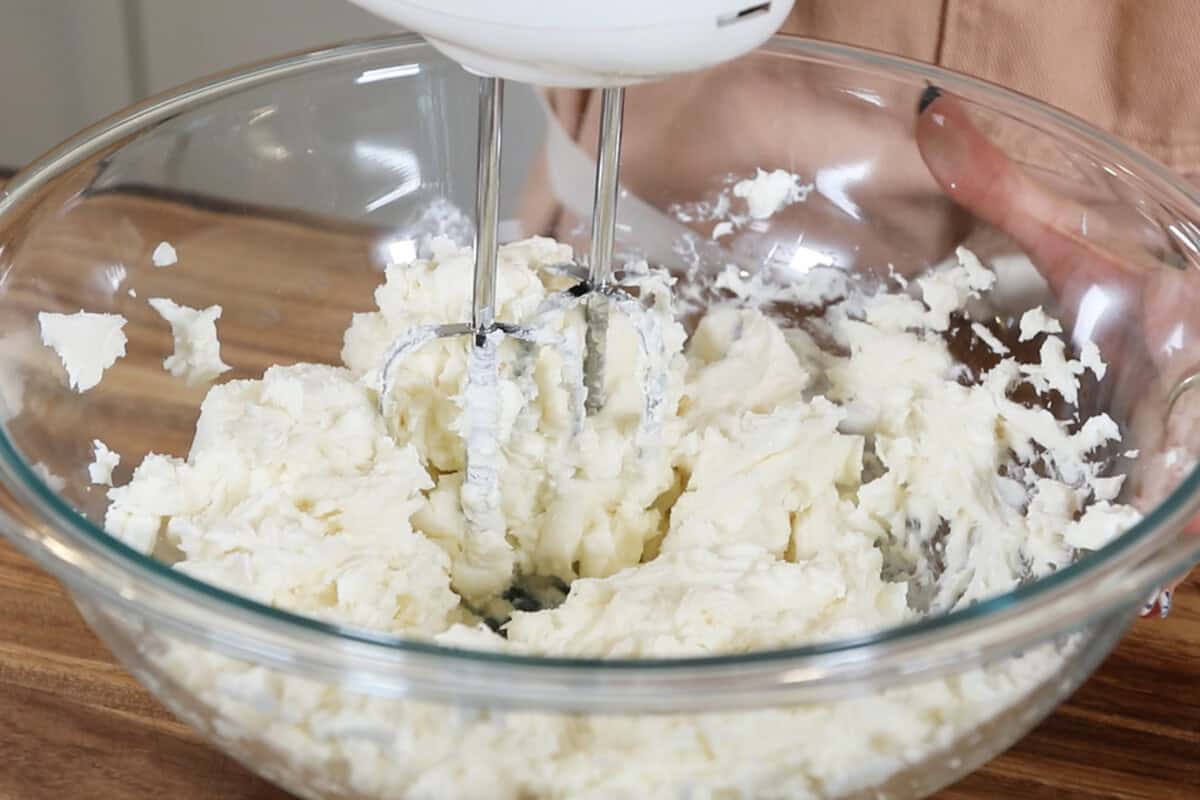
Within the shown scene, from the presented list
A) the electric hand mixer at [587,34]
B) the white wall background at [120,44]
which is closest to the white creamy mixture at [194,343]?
the electric hand mixer at [587,34]

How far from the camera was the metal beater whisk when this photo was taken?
A: 66 centimetres

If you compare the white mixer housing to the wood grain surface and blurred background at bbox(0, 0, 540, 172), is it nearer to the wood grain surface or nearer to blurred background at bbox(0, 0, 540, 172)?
the wood grain surface

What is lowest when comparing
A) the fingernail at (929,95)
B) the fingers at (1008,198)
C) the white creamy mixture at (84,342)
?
the white creamy mixture at (84,342)

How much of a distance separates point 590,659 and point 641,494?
0.29 meters

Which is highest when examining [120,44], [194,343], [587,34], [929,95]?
[587,34]

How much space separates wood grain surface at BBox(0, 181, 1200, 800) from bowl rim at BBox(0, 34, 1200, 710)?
16 centimetres

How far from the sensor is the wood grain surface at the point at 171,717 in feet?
2.11

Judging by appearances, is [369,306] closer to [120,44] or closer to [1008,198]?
[1008,198]

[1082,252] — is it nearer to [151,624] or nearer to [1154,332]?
[1154,332]

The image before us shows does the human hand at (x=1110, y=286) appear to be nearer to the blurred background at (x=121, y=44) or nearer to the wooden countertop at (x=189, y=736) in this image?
the wooden countertop at (x=189, y=736)

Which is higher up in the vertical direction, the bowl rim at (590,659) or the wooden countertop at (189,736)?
the bowl rim at (590,659)

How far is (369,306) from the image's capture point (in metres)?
0.81

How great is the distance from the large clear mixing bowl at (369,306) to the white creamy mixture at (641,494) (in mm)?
16

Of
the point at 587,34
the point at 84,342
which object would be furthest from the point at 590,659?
the point at 84,342
